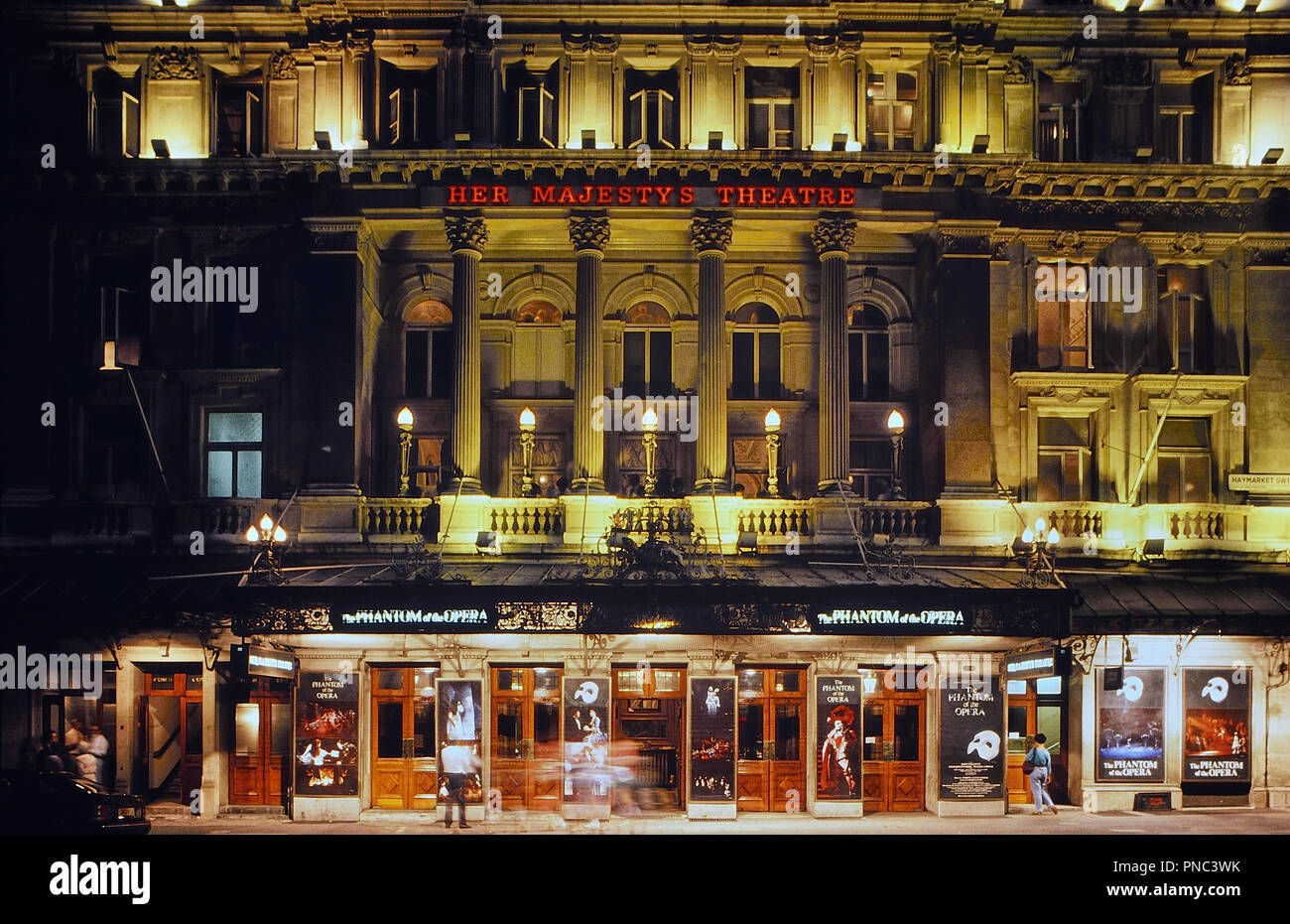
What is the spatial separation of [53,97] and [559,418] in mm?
15168

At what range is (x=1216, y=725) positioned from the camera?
29.2 meters

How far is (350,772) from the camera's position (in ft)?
92.6

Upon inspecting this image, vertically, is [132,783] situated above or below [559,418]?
below

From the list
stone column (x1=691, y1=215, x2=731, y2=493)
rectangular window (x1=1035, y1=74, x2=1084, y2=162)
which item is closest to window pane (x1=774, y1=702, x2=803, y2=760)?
stone column (x1=691, y1=215, x2=731, y2=493)

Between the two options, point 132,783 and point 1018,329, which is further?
point 1018,329

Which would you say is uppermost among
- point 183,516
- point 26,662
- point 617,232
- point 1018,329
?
point 617,232

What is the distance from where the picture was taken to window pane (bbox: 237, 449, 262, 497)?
31.7 meters

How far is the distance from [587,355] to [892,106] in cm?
998

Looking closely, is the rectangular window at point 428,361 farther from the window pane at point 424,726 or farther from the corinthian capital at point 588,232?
the window pane at point 424,726

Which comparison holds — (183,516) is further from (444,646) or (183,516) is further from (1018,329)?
(1018,329)

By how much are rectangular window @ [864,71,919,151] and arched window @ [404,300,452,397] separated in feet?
38.7

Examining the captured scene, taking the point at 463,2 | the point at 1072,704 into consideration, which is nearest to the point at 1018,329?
the point at 1072,704

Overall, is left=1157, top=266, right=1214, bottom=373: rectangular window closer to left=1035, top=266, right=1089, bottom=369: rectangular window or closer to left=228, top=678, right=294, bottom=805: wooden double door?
left=1035, top=266, right=1089, bottom=369: rectangular window

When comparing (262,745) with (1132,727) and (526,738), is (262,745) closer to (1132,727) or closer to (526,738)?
(526,738)
